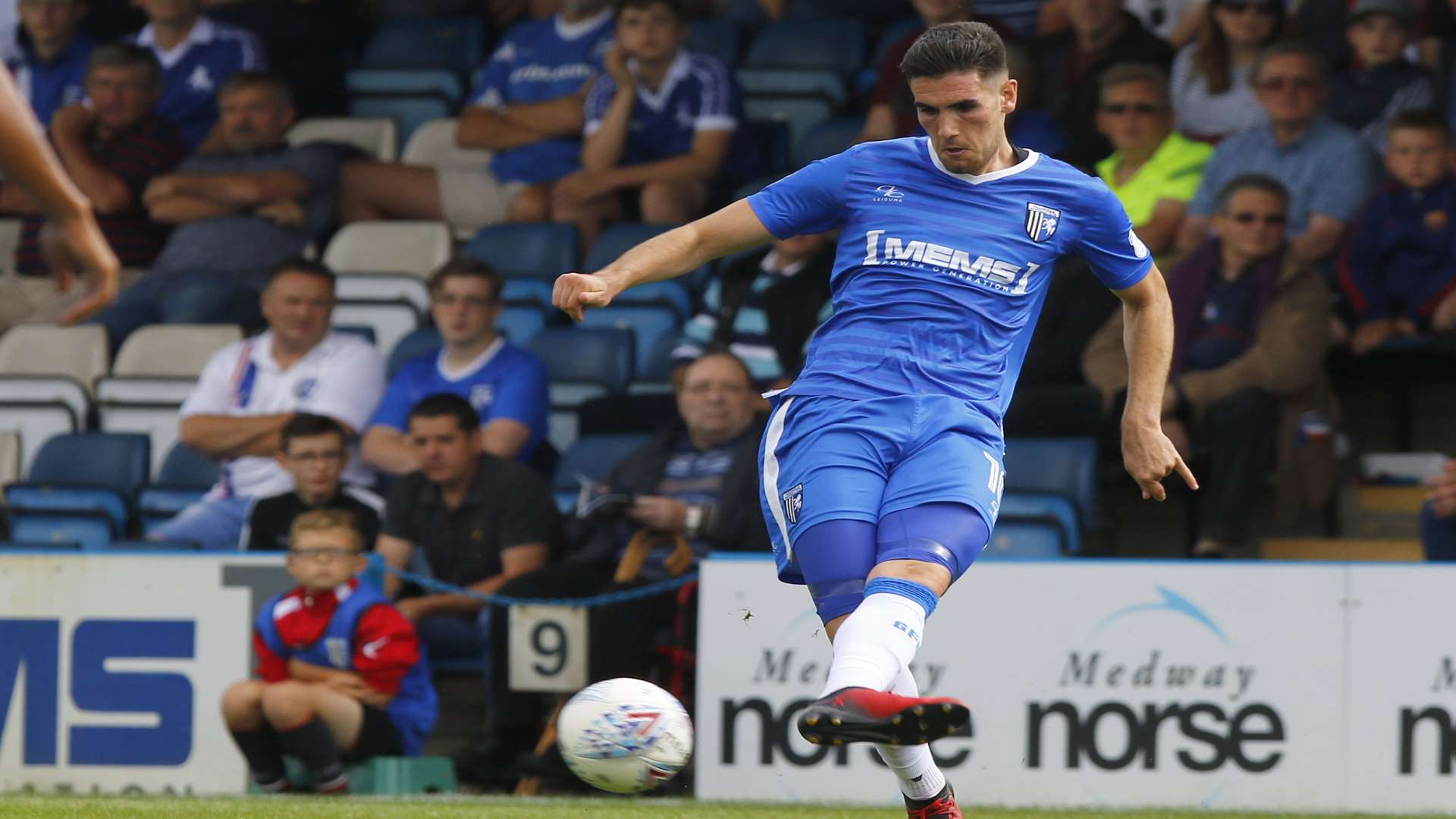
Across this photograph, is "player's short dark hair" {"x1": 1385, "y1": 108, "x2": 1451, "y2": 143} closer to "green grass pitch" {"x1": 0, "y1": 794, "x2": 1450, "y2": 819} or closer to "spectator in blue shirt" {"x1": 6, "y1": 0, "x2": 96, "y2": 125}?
"green grass pitch" {"x1": 0, "y1": 794, "x2": 1450, "y2": 819}

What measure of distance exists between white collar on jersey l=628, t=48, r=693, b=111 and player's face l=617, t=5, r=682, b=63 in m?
0.07

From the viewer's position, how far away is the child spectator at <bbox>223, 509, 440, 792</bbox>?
26.8 ft

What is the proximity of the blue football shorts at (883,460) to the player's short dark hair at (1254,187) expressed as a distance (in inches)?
175

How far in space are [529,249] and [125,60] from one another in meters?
2.81

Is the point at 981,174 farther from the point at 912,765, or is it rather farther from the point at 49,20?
the point at 49,20

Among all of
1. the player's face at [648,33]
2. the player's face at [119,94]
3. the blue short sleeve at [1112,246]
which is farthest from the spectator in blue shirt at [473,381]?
the blue short sleeve at [1112,246]

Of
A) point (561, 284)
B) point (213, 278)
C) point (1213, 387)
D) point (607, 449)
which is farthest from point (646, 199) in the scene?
point (561, 284)

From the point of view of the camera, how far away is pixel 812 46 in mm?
12258

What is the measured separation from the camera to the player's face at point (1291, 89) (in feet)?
32.1

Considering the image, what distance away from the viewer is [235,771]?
8.44m

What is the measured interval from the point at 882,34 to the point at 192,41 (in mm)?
4226

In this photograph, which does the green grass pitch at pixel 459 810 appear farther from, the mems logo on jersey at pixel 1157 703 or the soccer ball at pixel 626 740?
the soccer ball at pixel 626 740

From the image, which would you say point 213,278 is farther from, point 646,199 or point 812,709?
point 812,709

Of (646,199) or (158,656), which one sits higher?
(646,199)
